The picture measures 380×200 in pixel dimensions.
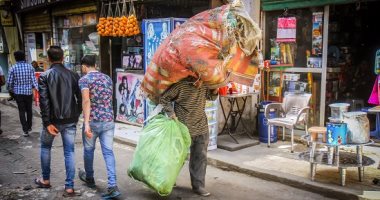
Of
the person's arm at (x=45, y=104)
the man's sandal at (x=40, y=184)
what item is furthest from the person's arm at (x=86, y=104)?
the man's sandal at (x=40, y=184)

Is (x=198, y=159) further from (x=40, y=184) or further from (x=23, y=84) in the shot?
(x=23, y=84)

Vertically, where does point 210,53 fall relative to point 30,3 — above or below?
below

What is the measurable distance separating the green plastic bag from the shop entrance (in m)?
4.04

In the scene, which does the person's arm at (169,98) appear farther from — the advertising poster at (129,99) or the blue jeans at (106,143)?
the advertising poster at (129,99)

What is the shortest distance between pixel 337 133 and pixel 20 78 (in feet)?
23.1

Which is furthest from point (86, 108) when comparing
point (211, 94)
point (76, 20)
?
point (76, 20)

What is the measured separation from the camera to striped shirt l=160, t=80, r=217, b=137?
518cm

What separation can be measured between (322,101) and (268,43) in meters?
1.65

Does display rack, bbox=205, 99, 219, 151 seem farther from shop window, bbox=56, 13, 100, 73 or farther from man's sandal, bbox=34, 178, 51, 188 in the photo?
shop window, bbox=56, 13, 100, 73

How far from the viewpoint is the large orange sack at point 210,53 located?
16.0ft

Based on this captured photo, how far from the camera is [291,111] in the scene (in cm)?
796

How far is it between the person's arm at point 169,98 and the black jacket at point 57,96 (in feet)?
4.04

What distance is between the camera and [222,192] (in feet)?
18.5

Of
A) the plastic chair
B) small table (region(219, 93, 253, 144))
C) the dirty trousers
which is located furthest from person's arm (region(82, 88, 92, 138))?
the plastic chair
